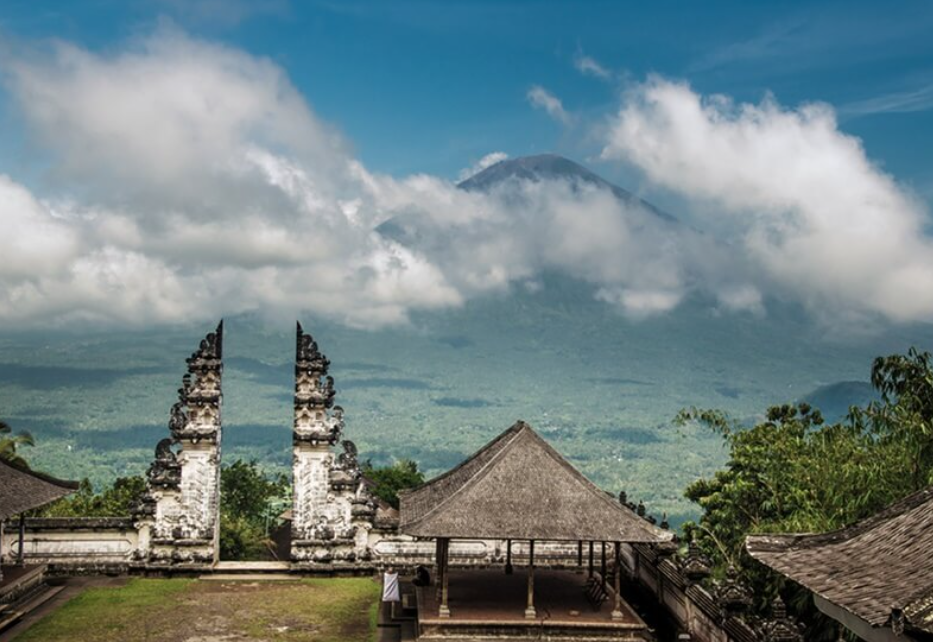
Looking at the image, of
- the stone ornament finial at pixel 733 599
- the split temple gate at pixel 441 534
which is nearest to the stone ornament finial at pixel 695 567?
the split temple gate at pixel 441 534

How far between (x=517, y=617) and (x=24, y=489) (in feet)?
32.9

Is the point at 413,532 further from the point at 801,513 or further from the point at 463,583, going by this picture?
the point at 801,513

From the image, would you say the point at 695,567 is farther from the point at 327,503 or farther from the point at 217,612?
the point at 217,612

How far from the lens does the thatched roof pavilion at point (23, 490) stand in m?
17.3

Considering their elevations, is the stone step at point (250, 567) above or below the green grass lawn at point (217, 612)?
above

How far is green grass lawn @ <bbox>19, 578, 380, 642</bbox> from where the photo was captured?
54.7ft

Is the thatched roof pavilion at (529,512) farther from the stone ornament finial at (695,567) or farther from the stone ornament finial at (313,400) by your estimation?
the stone ornament finial at (313,400)

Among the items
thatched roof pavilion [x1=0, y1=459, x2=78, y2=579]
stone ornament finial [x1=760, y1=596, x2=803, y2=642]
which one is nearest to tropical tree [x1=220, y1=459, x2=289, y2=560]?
thatched roof pavilion [x1=0, y1=459, x2=78, y2=579]

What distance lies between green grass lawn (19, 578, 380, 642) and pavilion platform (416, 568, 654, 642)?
1.67 m

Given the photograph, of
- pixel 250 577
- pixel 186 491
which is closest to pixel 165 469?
pixel 186 491

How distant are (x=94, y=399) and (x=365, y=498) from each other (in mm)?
193934

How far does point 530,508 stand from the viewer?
16.6m

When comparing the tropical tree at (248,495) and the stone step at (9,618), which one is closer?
the stone step at (9,618)

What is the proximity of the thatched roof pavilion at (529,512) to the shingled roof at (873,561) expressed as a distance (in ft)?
19.0
